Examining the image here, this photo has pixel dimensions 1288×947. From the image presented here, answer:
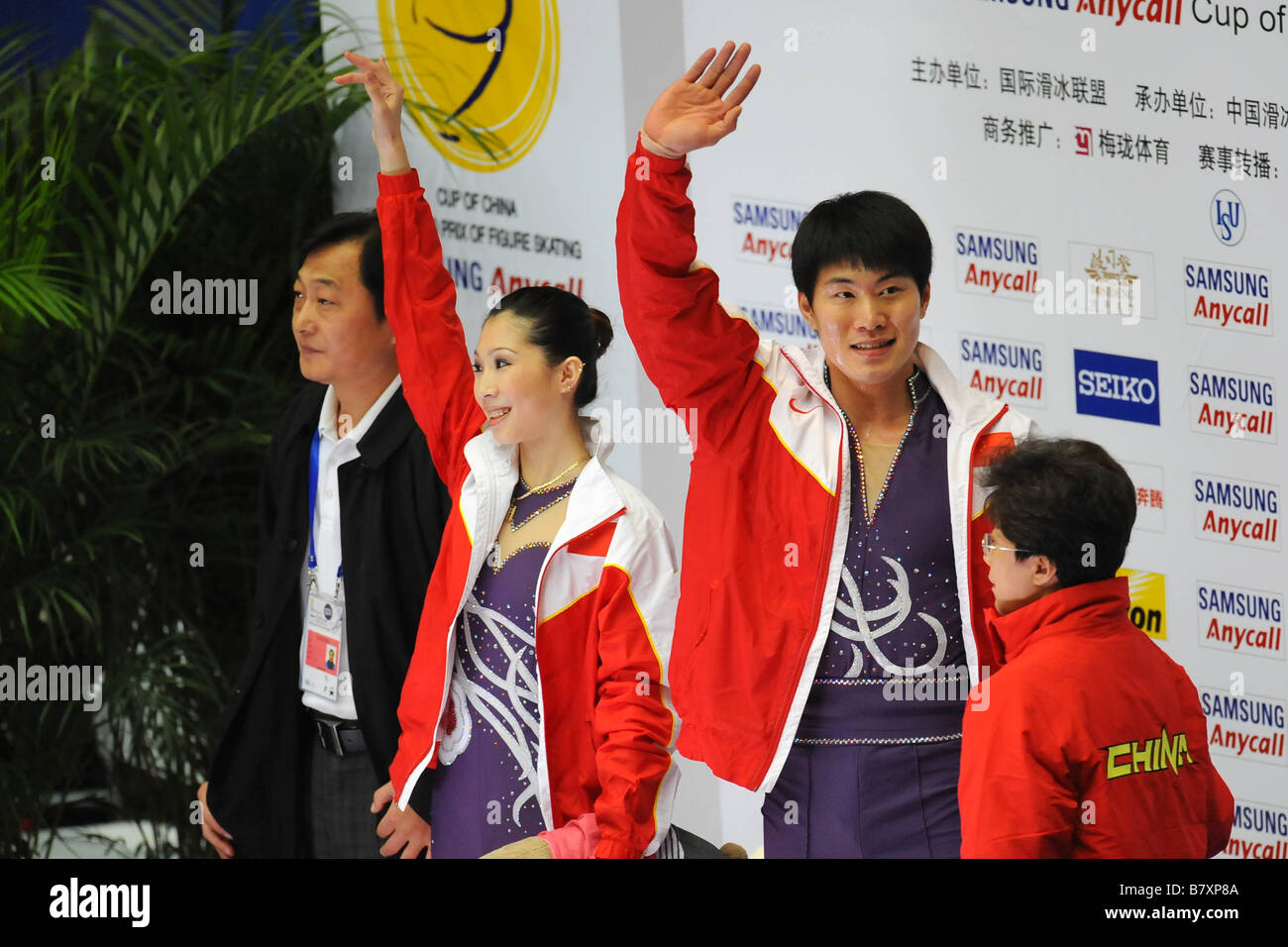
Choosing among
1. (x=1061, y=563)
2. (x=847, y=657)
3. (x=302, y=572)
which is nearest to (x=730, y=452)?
(x=847, y=657)

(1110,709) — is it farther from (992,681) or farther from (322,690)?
(322,690)

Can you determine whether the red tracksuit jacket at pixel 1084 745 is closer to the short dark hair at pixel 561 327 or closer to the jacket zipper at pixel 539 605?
the jacket zipper at pixel 539 605

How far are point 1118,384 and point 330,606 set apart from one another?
197cm

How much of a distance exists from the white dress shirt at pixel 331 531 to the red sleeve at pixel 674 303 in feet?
2.45

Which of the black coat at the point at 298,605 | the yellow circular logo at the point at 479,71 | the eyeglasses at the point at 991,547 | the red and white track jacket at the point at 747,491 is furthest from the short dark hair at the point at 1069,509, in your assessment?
the yellow circular logo at the point at 479,71

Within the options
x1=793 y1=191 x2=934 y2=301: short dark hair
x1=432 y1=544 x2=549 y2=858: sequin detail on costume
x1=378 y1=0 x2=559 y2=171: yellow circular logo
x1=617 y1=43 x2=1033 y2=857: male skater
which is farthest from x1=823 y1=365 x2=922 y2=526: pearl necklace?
x1=378 y1=0 x2=559 y2=171: yellow circular logo

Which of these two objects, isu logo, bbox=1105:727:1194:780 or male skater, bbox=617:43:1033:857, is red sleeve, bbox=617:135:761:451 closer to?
male skater, bbox=617:43:1033:857

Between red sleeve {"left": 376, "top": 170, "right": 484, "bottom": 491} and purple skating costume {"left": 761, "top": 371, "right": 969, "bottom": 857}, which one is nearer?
purple skating costume {"left": 761, "top": 371, "right": 969, "bottom": 857}

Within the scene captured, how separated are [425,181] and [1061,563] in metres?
2.63

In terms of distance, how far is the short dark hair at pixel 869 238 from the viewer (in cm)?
282

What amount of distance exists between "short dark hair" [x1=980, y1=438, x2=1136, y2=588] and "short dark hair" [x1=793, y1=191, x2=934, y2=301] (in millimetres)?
479

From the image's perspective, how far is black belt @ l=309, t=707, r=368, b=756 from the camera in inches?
130

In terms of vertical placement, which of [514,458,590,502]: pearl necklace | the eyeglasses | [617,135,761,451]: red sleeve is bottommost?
the eyeglasses

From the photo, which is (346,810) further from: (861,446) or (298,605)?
(861,446)
